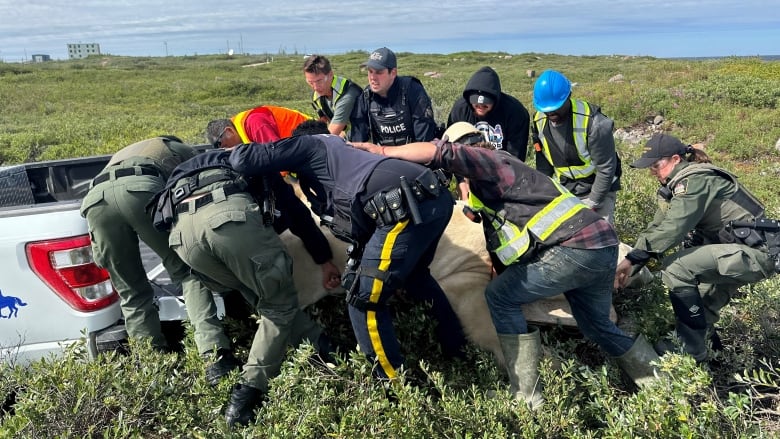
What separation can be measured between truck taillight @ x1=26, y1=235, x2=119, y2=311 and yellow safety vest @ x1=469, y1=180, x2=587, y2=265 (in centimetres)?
208

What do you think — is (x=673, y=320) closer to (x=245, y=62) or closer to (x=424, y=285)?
(x=424, y=285)

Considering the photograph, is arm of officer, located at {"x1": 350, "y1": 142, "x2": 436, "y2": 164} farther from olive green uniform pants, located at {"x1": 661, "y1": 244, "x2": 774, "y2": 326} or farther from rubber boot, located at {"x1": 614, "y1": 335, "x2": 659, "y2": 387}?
olive green uniform pants, located at {"x1": 661, "y1": 244, "x2": 774, "y2": 326}

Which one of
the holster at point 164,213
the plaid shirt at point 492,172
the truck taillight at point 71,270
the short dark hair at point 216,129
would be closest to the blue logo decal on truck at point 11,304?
the truck taillight at point 71,270

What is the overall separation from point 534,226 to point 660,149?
1.27 metres

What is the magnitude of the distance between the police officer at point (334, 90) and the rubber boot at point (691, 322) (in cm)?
284

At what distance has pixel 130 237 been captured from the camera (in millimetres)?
2922

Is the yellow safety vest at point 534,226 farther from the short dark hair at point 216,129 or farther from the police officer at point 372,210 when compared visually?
the short dark hair at point 216,129

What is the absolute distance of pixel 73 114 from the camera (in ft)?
66.7

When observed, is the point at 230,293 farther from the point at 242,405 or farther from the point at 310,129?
the point at 310,129

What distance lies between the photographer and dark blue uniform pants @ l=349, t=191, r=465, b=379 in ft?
8.52

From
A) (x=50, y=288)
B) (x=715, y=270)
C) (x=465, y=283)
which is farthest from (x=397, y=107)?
(x=50, y=288)

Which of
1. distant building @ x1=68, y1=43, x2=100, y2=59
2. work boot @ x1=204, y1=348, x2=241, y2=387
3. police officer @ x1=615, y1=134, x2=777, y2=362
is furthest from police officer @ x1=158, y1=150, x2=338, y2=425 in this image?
distant building @ x1=68, y1=43, x2=100, y2=59

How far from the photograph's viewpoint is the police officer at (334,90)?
4.61 metres

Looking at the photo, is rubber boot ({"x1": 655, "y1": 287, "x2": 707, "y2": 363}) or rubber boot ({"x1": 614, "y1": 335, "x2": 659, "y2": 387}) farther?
rubber boot ({"x1": 655, "y1": 287, "x2": 707, "y2": 363})
